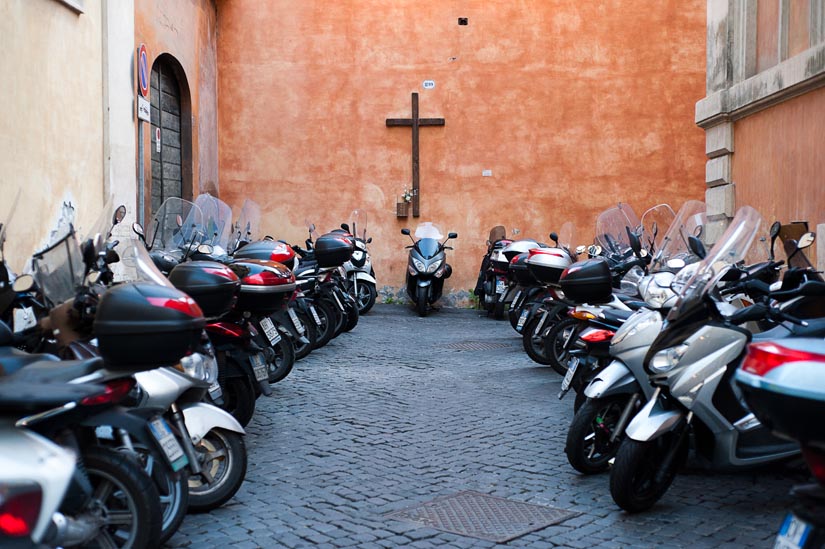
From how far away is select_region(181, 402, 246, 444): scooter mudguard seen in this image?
14.0ft

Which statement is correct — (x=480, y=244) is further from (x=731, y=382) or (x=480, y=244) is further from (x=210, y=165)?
(x=731, y=382)

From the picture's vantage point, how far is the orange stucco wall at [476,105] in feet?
52.3

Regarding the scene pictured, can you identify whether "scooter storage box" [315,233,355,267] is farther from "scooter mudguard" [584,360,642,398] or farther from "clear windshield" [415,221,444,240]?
"scooter mudguard" [584,360,642,398]

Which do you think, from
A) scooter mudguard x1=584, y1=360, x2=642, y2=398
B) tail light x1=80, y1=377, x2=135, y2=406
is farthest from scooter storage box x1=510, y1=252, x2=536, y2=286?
tail light x1=80, y1=377, x2=135, y2=406

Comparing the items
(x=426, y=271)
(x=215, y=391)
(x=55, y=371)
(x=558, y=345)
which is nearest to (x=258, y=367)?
(x=215, y=391)

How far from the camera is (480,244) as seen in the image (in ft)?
52.6

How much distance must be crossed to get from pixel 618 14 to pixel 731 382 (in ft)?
41.2

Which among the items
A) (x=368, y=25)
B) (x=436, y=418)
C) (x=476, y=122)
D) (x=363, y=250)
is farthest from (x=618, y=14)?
(x=436, y=418)

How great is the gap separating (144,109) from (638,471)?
29.6 feet

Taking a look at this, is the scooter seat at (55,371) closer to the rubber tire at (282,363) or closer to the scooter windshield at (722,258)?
the scooter windshield at (722,258)

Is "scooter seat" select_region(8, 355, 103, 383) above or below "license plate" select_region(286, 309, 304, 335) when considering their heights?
above

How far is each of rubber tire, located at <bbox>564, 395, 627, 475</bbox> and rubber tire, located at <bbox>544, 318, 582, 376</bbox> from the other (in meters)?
2.90

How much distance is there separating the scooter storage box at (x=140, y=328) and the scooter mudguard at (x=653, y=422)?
2068 millimetres

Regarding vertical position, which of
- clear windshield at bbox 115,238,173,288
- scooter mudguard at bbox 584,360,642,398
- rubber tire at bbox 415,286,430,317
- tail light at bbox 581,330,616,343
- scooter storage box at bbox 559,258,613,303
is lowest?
rubber tire at bbox 415,286,430,317
